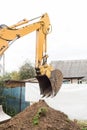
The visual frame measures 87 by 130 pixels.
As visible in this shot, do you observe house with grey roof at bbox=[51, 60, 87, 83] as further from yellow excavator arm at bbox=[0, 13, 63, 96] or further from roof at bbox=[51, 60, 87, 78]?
yellow excavator arm at bbox=[0, 13, 63, 96]

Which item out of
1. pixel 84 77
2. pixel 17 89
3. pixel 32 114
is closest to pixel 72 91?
pixel 17 89

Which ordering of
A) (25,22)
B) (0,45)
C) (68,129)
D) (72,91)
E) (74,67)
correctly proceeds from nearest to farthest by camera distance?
(0,45)
(25,22)
(68,129)
(72,91)
(74,67)

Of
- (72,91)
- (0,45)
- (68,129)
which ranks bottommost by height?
(68,129)

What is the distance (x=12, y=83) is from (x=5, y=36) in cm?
1264

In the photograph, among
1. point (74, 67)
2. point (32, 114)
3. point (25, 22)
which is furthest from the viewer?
point (74, 67)

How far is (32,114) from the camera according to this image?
12578mm

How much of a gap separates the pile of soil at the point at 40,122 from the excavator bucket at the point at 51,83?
1037 millimetres

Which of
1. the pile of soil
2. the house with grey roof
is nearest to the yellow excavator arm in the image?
the pile of soil

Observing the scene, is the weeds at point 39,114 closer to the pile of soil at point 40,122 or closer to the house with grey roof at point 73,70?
the pile of soil at point 40,122

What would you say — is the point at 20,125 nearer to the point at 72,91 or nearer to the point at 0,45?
the point at 0,45

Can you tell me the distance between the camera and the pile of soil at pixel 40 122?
11547 millimetres

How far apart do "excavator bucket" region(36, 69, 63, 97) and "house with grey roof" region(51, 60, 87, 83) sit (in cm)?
2744

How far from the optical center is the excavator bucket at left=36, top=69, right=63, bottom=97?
1090 cm

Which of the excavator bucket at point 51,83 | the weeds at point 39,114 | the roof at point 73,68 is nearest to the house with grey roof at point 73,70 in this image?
the roof at point 73,68
